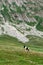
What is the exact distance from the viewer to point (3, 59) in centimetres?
7369

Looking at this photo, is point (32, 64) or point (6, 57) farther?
point (6, 57)

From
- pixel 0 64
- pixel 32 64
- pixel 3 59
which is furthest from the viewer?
pixel 3 59

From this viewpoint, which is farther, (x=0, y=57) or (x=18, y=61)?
(x=0, y=57)

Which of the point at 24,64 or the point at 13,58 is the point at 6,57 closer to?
the point at 13,58

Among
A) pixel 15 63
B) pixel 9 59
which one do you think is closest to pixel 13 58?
pixel 9 59

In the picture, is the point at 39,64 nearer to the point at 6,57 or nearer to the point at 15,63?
the point at 15,63

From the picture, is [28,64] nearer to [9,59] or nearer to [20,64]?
[20,64]

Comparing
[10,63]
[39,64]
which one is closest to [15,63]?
[10,63]

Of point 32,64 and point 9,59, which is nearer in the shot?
point 32,64

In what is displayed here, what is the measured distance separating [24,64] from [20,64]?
4.64ft

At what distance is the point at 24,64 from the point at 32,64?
2270mm

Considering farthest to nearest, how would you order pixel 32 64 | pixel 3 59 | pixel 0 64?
pixel 3 59
pixel 32 64
pixel 0 64

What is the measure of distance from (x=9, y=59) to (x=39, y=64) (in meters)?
9.65

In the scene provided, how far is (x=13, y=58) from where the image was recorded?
75.9 m
